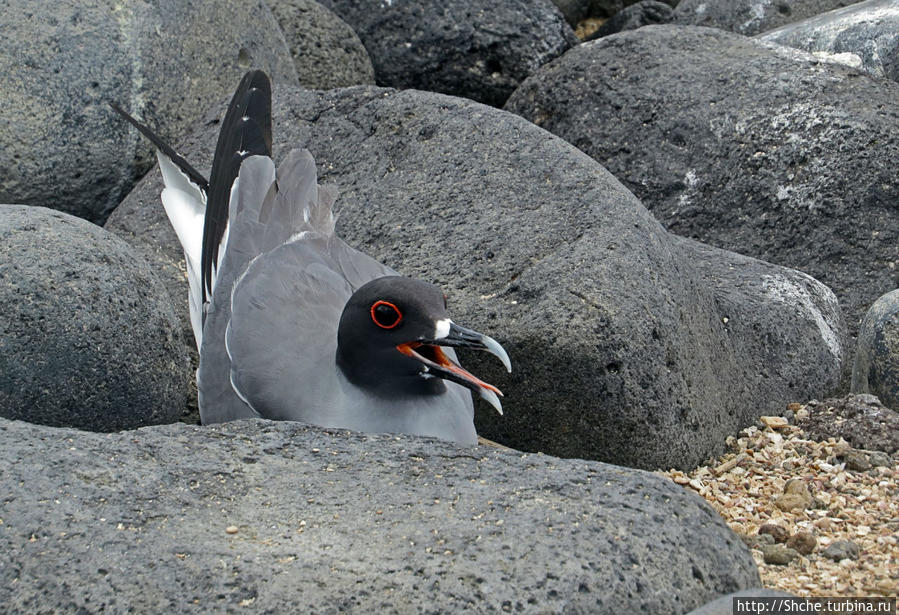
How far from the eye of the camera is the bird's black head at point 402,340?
10.2ft

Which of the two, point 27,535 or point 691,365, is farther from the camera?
point 691,365

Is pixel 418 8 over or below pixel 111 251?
over

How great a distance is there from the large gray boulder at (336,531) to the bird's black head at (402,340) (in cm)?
40

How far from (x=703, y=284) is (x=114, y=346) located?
7.00ft

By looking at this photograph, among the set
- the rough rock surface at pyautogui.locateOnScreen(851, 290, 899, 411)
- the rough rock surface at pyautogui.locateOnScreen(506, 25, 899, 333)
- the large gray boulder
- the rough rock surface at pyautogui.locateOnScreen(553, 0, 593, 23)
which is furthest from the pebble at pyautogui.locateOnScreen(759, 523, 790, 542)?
the rough rock surface at pyautogui.locateOnScreen(553, 0, 593, 23)

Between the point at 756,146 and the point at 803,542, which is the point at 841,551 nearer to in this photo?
the point at 803,542

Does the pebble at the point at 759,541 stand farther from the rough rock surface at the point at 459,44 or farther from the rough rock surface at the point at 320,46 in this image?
the rough rock surface at the point at 459,44

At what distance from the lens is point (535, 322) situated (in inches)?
145

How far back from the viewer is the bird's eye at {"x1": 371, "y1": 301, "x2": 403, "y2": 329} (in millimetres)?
3168

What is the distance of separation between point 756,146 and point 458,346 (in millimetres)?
2859

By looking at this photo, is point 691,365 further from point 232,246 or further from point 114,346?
point 114,346

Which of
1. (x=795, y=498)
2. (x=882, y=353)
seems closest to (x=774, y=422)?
(x=882, y=353)

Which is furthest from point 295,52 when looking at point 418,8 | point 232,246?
point 232,246

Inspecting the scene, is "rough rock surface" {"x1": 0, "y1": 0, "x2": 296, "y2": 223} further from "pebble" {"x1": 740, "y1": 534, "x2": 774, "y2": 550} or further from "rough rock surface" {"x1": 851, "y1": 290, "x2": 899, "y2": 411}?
"pebble" {"x1": 740, "y1": 534, "x2": 774, "y2": 550}
